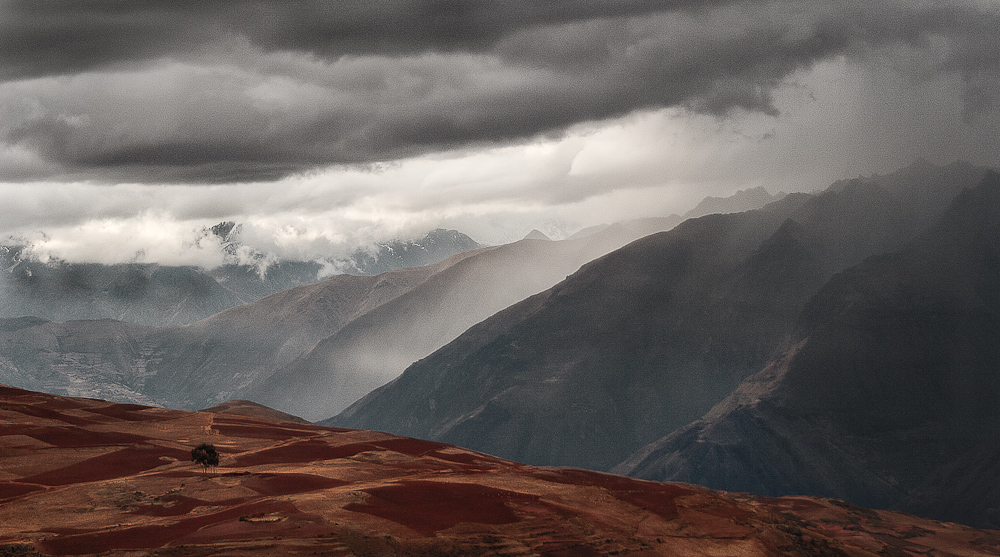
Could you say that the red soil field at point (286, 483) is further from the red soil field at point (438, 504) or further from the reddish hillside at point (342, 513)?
the red soil field at point (438, 504)

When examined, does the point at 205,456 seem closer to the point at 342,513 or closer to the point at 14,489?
the point at 14,489

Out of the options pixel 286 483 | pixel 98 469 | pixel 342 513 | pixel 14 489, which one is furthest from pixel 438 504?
pixel 98 469

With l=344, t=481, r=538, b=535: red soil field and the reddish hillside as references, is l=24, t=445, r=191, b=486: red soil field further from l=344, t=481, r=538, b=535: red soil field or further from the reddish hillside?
l=344, t=481, r=538, b=535: red soil field

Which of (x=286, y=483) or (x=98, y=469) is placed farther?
(x=98, y=469)

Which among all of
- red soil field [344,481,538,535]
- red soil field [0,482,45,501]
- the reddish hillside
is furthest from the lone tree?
red soil field [344,481,538,535]

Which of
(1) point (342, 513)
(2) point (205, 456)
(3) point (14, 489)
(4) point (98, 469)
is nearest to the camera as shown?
(1) point (342, 513)

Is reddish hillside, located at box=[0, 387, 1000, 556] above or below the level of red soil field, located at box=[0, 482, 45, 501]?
below

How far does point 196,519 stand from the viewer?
133 metres

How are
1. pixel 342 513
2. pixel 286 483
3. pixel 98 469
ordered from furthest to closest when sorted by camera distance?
pixel 98 469 → pixel 286 483 → pixel 342 513

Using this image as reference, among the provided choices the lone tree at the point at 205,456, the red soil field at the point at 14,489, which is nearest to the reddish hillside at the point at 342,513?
the red soil field at the point at 14,489

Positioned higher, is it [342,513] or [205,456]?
[205,456]

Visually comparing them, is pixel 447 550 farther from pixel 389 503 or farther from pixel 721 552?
pixel 721 552

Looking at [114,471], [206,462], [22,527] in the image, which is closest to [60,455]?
[114,471]


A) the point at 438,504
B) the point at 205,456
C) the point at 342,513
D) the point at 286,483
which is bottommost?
the point at 438,504
